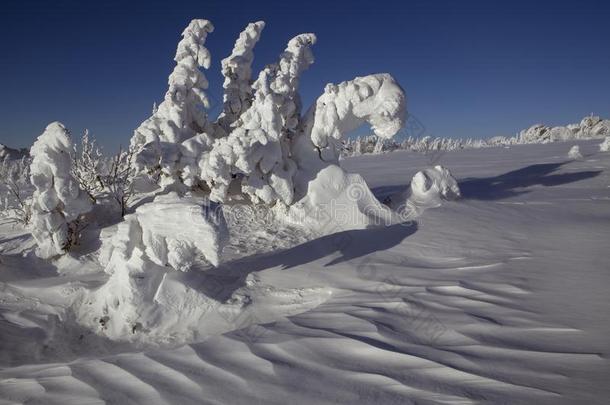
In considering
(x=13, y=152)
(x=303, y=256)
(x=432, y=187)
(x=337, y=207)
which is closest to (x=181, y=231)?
(x=303, y=256)

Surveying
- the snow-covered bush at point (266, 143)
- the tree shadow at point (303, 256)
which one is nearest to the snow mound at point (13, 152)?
the snow-covered bush at point (266, 143)

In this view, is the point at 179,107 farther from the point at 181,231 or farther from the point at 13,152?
the point at 13,152

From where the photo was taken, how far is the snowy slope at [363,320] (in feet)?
6.60

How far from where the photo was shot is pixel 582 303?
2.80 metres

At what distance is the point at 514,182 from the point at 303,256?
6.24 m

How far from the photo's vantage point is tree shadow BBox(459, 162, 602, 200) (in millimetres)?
7361

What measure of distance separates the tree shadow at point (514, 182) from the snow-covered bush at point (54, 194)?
607cm

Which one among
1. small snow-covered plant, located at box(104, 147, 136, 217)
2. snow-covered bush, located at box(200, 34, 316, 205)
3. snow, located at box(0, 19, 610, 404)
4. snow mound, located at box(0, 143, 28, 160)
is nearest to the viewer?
snow, located at box(0, 19, 610, 404)

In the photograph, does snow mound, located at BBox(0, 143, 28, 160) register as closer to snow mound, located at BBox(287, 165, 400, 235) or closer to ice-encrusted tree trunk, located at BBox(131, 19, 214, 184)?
ice-encrusted tree trunk, located at BBox(131, 19, 214, 184)

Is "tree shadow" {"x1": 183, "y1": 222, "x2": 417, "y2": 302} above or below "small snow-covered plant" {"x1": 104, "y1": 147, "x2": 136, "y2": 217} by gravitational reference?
below

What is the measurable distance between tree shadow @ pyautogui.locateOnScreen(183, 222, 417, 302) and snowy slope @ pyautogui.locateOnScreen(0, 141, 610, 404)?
0.07 feet

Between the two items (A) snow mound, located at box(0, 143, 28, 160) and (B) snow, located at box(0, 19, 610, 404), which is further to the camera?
(A) snow mound, located at box(0, 143, 28, 160)

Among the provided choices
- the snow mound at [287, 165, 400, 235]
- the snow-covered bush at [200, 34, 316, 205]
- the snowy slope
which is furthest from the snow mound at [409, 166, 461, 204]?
the snow-covered bush at [200, 34, 316, 205]

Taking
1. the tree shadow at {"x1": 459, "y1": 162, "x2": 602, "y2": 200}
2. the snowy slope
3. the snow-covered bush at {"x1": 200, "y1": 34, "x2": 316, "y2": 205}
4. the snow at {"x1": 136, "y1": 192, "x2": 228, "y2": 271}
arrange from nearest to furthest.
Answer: the snowy slope, the snow at {"x1": 136, "y1": 192, "x2": 228, "y2": 271}, the snow-covered bush at {"x1": 200, "y1": 34, "x2": 316, "y2": 205}, the tree shadow at {"x1": 459, "y1": 162, "x2": 602, "y2": 200}
